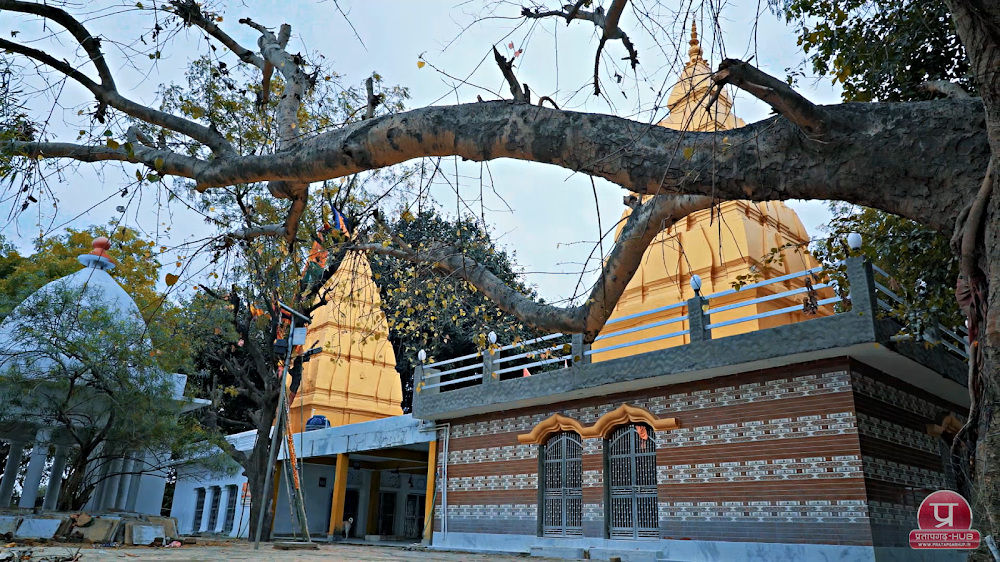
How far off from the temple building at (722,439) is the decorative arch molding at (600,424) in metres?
0.03

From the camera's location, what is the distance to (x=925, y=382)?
10805 mm

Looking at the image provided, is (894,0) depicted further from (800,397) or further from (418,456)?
(418,456)

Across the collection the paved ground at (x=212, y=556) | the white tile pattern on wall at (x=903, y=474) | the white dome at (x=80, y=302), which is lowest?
the paved ground at (x=212, y=556)

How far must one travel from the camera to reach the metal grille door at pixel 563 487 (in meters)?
12.1

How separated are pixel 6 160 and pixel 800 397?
948cm

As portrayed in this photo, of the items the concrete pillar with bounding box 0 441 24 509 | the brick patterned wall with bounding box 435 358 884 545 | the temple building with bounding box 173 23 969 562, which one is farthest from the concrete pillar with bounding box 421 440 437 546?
the concrete pillar with bounding box 0 441 24 509

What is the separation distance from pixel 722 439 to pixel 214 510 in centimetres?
1710

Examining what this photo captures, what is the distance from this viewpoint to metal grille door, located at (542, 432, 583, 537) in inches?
478

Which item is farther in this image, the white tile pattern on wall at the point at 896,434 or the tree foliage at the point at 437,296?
the white tile pattern on wall at the point at 896,434

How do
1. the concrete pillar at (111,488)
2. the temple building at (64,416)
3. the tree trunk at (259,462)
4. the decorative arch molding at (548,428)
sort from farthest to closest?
the concrete pillar at (111,488) → the tree trunk at (259,462) → the decorative arch molding at (548,428) → the temple building at (64,416)

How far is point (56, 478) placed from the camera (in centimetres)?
1345

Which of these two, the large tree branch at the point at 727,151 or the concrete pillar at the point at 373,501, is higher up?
the large tree branch at the point at 727,151

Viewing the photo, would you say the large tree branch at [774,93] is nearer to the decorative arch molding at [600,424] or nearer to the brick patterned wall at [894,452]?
the brick patterned wall at [894,452]
